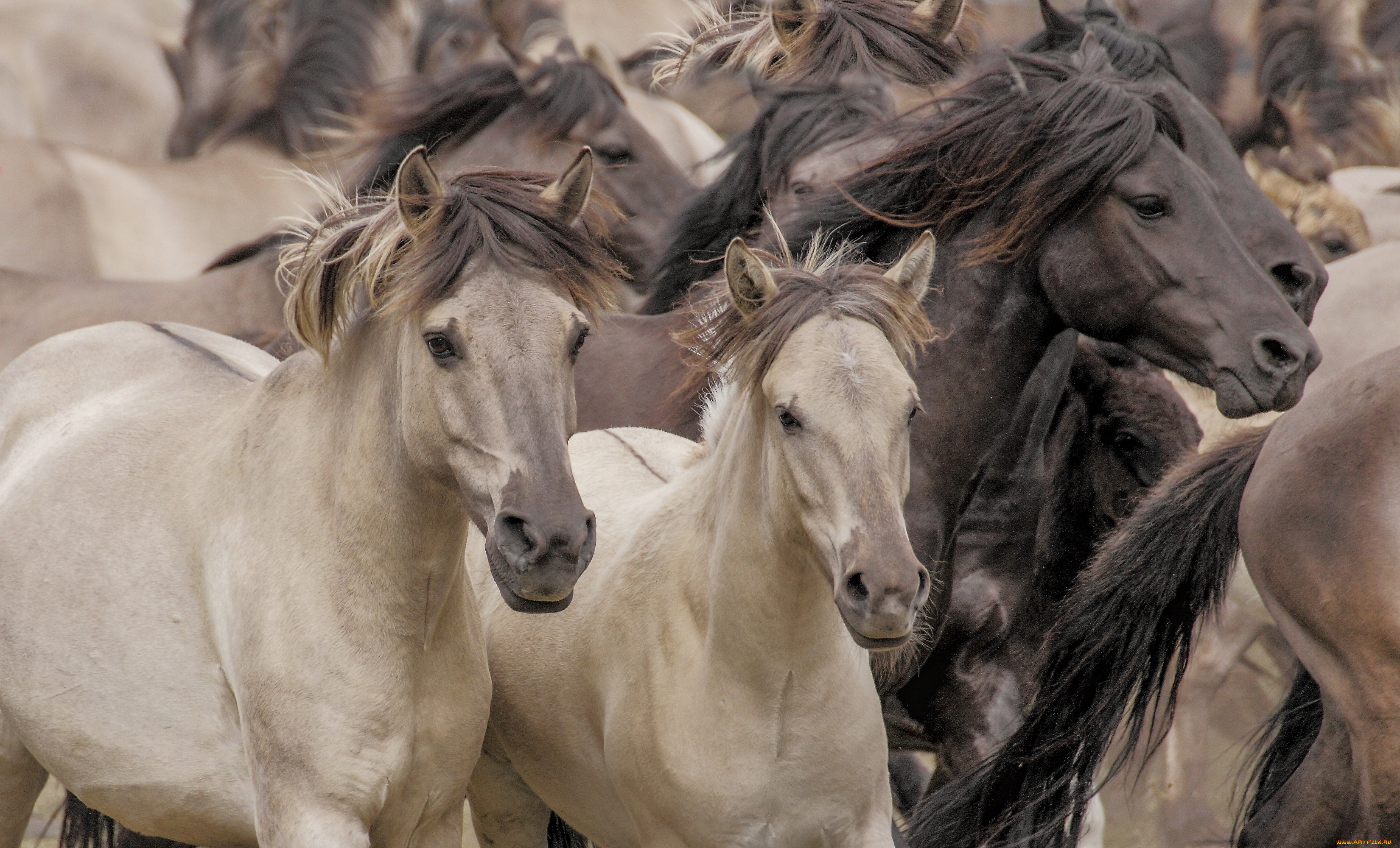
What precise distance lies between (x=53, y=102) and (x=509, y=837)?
8064 mm

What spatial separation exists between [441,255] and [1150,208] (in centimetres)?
208

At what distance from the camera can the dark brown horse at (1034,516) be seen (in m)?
4.47

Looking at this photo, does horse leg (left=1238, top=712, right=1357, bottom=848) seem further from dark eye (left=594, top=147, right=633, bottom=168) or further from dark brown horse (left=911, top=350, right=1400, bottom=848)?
dark eye (left=594, top=147, right=633, bottom=168)

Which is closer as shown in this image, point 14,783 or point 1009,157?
point 14,783

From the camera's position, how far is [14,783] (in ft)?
12.4

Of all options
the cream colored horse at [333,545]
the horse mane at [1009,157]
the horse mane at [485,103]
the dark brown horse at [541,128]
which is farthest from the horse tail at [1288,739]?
the horse mane at [485,103]

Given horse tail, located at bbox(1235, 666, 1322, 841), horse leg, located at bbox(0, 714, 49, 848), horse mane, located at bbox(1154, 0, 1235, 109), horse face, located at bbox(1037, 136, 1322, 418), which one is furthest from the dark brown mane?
horse mane, located at bbox(1154, 0, 1235, 109)

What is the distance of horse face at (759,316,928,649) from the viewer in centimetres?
285

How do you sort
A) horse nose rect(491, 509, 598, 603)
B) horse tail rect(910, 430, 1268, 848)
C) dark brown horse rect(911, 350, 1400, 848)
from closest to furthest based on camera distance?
horse nose rect(491, 509, 598, 603), dark brown horse rect(911, 350, 1400, 848), horse tail rect(910, 430, 1268, 848)

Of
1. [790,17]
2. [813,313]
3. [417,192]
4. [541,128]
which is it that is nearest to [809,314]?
[813,313]

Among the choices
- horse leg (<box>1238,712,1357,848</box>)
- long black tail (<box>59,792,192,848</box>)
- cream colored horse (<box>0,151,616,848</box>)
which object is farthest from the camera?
long black tail (<box>59,792,192,848</box>)

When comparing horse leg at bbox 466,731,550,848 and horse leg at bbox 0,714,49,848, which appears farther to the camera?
horse leg at bbox 466,731,550,848

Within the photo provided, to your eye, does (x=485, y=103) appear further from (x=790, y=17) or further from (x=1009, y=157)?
(x=1009, y=157)

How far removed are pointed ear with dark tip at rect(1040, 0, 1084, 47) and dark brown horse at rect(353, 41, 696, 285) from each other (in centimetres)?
176
